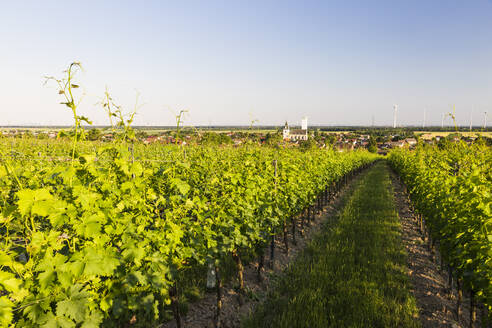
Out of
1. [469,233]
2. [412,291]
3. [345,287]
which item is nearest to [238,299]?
[345,287]

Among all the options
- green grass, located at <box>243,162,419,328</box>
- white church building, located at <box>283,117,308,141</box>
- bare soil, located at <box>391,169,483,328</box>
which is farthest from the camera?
white church building, located at <box>283,117,308,141</box>

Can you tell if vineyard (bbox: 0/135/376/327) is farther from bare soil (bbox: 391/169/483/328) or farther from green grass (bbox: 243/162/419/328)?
bare soil (bbox: 391/169/483/328)

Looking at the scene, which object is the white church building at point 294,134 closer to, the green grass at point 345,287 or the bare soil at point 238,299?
the green grass at point 345,287

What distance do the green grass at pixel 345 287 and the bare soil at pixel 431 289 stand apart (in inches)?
9.6

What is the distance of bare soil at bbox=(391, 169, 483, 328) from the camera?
3906mm

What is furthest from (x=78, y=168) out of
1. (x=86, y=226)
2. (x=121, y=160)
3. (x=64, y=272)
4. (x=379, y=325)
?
(x=379, y=325)

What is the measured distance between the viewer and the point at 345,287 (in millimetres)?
4344

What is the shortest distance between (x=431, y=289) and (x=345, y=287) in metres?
1.82

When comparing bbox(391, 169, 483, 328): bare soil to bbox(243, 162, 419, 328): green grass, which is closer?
bbox(243, 162, 419, 328): green grass

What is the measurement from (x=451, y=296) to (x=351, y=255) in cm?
174

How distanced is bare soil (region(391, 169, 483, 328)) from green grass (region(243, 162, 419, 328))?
0.24 m

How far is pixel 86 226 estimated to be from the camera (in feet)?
6.92

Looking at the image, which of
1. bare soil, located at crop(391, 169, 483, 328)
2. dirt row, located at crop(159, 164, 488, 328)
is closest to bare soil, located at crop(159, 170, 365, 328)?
dirt row, located at crop(159, 164, 488, 328)

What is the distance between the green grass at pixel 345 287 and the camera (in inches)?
142
